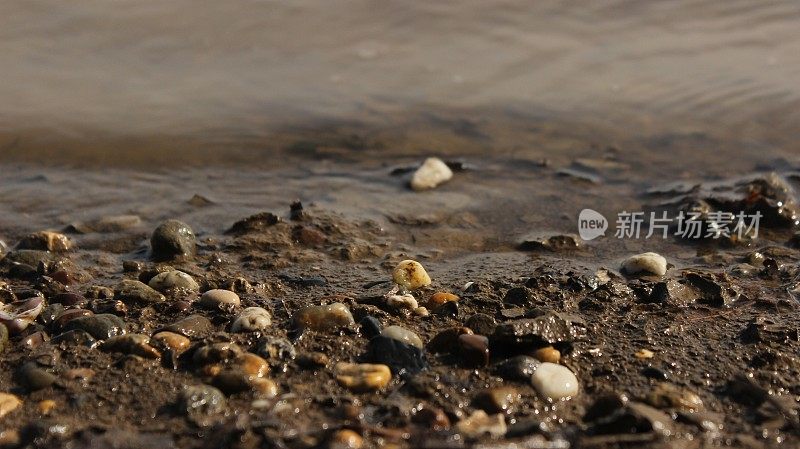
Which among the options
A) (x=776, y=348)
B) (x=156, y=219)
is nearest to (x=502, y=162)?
(x=156, y=219)

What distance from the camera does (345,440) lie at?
216 centimetres

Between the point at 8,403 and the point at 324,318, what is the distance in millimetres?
960

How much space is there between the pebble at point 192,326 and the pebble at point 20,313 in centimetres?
45

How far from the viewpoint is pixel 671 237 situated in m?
4.11

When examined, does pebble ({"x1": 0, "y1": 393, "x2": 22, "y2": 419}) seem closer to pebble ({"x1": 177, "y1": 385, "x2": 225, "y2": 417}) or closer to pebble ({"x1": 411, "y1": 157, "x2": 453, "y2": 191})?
pebble ({"x1": 177, "y1": 385, "x2": 225, "y2": 417})

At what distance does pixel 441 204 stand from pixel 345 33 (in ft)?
9.23

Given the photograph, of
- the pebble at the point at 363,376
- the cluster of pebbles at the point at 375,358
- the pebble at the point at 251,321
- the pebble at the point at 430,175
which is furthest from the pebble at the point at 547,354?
the pebble at the point at 430,175

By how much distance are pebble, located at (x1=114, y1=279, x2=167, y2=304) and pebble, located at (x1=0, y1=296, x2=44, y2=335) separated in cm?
26

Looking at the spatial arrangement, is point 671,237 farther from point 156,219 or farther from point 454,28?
point 454,28

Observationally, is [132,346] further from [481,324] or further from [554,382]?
[554,382]

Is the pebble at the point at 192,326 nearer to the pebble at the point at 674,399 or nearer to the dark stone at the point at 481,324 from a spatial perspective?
the dark stone at the point at 481,324

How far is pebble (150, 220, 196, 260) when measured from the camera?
3.64 meters

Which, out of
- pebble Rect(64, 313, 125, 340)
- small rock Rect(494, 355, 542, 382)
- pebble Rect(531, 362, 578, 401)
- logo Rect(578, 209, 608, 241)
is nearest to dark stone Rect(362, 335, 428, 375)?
small rock Rect(494, 355, 542, 382)

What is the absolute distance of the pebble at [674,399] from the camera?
2395 mm
